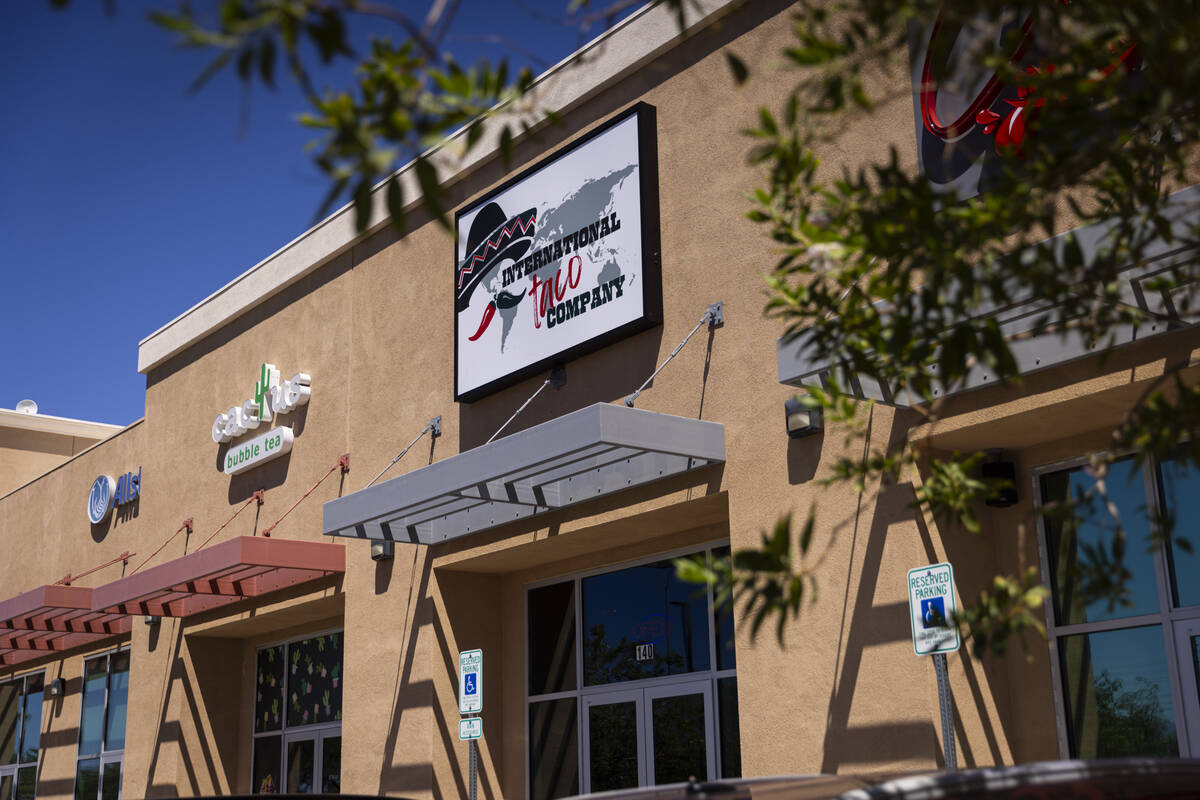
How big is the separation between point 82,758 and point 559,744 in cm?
1204

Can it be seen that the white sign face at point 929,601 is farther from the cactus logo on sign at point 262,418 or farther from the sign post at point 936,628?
the cactus logo on sign at point 262,418

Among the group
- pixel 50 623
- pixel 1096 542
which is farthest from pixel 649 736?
pixel 50 623

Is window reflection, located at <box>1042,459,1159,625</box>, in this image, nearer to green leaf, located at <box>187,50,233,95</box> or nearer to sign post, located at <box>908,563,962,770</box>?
sign post, located at <box>908,563,962,770</box>

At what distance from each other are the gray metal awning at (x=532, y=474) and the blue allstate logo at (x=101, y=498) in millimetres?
9887

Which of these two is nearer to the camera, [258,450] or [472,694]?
[472,694]

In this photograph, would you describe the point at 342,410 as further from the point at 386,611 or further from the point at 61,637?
the point at 61,637

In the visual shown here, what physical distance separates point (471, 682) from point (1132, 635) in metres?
5.71

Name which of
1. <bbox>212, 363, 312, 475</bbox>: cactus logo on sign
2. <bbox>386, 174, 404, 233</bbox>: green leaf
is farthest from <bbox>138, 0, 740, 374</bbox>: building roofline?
<bbox>386, 174, 404, 233</bbox>: green leaf

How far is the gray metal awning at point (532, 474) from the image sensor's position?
1070 centimetres

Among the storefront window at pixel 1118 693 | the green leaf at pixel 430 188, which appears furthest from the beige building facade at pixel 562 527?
the green leaf at pixel 430 188

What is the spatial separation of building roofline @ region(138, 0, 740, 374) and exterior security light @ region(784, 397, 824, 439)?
3166 mm

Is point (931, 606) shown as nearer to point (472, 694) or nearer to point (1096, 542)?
point (1096, 542)

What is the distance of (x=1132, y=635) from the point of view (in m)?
9.27

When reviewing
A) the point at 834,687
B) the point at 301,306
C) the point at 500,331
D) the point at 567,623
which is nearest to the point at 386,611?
the point at 567,623
